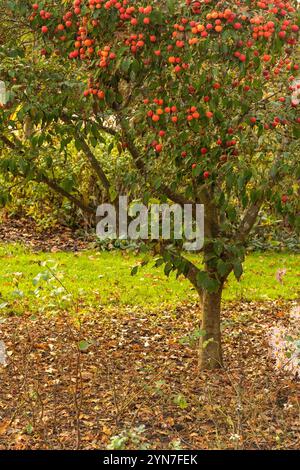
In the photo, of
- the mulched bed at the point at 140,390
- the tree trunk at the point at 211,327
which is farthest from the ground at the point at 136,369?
the tree trunk at the point at 211,327

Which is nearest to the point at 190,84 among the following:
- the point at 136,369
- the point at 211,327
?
the point at 211,327

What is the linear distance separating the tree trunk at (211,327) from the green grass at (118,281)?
2.43 metres

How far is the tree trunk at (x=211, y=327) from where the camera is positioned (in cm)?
603

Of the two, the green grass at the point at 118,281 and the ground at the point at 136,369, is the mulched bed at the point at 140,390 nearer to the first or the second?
the ground at the point at 136,369

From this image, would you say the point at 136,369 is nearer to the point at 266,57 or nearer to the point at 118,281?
the point at 266,57

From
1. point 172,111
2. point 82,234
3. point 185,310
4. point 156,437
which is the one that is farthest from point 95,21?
point 82,234

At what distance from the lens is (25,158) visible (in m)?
5.21

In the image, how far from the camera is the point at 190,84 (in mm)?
4543

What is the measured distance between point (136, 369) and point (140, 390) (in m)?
1.25

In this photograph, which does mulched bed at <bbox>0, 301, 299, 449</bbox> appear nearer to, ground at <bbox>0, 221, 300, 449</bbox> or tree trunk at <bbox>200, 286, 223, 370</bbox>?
ground at <bbox>0, 221, 300, 449</bbox>

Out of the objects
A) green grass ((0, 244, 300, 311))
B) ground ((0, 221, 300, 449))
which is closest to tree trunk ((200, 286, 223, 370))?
ground ((0, 221, 300, 449))

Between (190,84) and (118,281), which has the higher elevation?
(190,84)

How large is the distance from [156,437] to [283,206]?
1.68 m

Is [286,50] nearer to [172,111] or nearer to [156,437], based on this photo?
[172,111]
